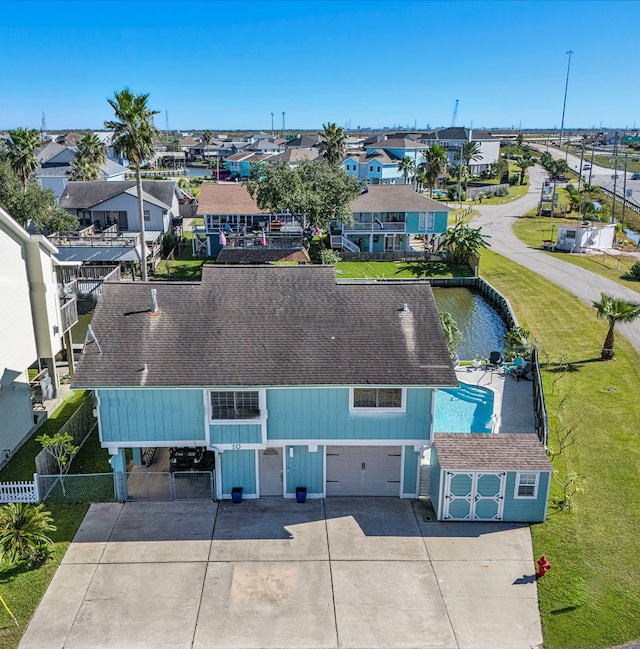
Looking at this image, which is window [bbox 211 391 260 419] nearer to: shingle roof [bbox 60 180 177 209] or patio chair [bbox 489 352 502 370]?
patio chair [bbox 489 352 502 370]

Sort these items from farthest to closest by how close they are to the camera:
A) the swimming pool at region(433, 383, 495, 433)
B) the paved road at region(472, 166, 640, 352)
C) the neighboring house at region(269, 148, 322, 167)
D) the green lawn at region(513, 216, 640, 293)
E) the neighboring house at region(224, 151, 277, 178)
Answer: the neighboring house at region(224, 151, 277, 178)
the neighboring house at region(269, 148, 322, 167)
the green lawn at region(513, 216, 640, 293)
the paved road at region(472, 166, 640, 352)
the swimming pool at region(433, 383, 495, 433)

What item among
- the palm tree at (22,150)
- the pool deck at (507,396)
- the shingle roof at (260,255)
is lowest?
Answer: the pool deck at (507,396)

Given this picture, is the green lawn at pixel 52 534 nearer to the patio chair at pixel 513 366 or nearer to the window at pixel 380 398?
the window at pixel 380 398

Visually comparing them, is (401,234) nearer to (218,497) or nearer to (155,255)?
(155,255)

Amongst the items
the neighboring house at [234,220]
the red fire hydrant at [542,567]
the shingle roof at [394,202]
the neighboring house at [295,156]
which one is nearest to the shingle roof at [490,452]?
the red fire hydrant at [542,567]

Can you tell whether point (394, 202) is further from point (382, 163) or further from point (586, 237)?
point (382, 163)

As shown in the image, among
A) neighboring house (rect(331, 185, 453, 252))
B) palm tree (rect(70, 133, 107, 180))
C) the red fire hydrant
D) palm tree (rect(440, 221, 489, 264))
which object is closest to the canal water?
palm tree (rect(440, 221, 489, 264))
